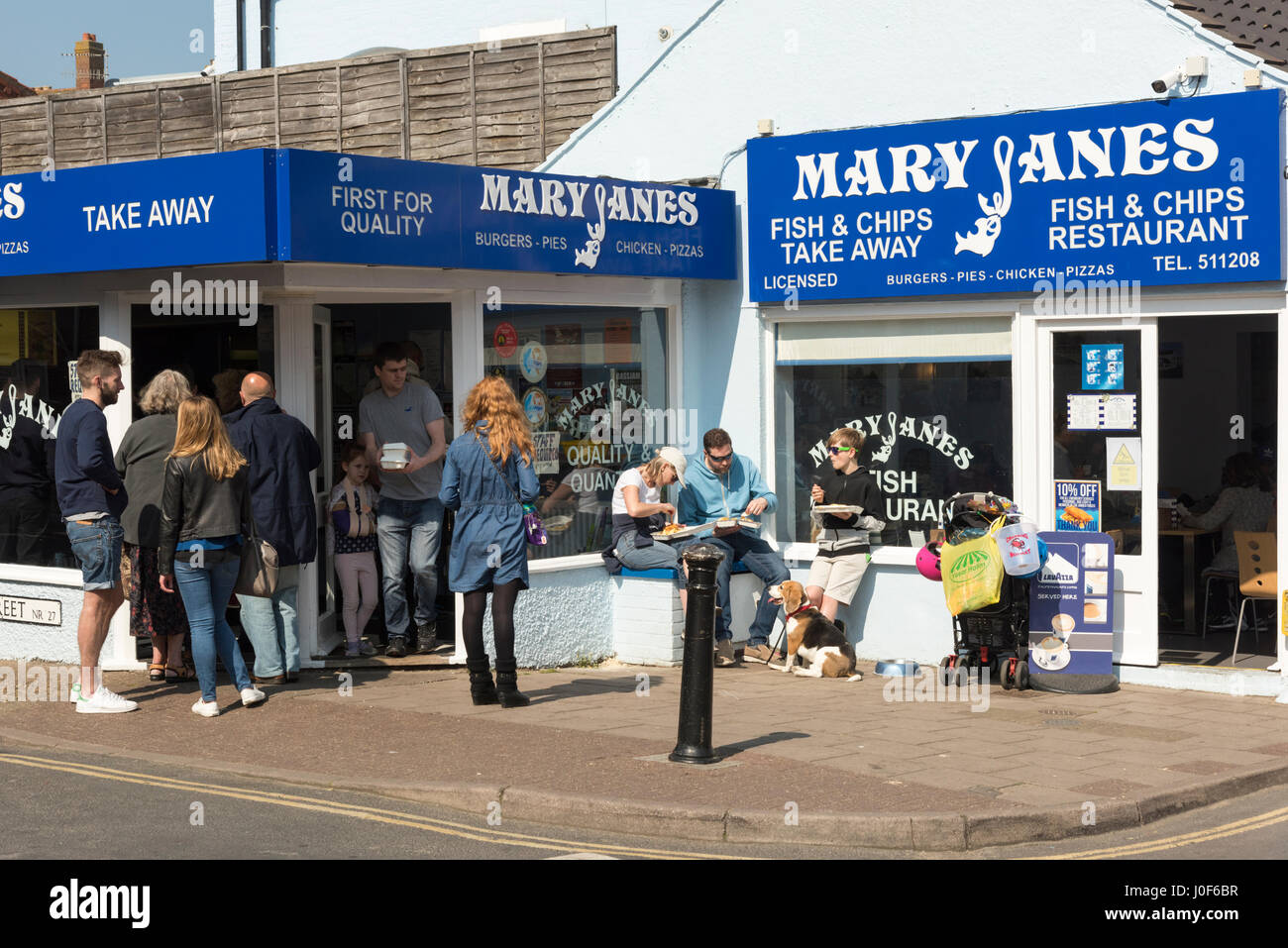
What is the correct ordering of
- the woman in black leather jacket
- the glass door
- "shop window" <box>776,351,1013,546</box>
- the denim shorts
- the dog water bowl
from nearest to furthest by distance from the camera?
1. the woman in black leather jacket
2. the denim shorts
3. the glass door
4. the dog water bowl
5. "shop window" <box>776,351,1013,546</box>

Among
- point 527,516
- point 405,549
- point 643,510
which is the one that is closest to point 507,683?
point 527,516

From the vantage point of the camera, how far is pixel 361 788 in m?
7.32

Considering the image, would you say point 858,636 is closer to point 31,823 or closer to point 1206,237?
point 1206,237

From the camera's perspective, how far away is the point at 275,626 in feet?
32.1

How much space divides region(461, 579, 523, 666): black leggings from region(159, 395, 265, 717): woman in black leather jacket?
139 centimetres

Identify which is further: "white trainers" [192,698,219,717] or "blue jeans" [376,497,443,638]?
"blue jeans" [376,497,443,638]

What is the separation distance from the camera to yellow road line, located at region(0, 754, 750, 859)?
636 cm

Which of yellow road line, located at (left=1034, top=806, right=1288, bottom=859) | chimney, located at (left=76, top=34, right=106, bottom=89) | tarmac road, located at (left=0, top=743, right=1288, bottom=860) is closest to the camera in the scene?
tarmac road, located at (left=0, top=743, right=1288, bottom=860)

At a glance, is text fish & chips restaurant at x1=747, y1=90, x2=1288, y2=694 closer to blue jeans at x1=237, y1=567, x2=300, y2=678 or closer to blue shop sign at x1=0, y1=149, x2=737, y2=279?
blue shop sign at x1=0, y1=149, x2=737, y2=279

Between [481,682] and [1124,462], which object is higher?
[1124,462]

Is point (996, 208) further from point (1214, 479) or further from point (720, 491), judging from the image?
point (1214, 479)

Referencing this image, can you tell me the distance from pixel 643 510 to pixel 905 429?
200 centimetres

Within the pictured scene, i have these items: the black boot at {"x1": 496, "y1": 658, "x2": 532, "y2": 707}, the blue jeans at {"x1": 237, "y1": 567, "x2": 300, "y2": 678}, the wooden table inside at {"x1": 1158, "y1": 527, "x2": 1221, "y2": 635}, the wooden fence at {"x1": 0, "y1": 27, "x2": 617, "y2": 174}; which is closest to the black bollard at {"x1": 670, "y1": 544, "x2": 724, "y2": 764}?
the black boot at {"x1": 496, "y1": 658, "x2": 532, "y2": 707}

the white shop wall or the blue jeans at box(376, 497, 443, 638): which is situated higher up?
the white shop wall
